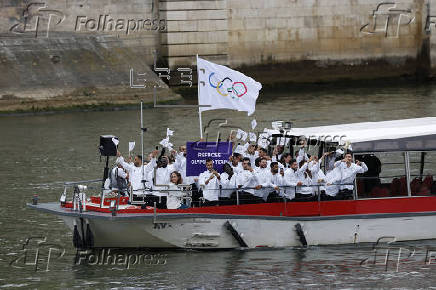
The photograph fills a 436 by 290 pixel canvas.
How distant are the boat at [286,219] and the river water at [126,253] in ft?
0.82

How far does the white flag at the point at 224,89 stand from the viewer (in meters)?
22.1

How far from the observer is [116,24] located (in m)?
50.6

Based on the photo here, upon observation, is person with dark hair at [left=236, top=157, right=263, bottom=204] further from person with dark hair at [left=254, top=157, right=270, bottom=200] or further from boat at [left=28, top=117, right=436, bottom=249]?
boat at [left=28, top=117, right=436, bottom=249]

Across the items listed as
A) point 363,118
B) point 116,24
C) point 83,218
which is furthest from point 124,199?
point 116,24

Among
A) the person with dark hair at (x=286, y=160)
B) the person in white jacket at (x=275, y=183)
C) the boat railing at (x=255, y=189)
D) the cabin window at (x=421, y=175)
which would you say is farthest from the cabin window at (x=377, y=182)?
the person in white jacket at (x=275, y=183)

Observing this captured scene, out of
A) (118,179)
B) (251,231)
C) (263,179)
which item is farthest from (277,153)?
(118,179)

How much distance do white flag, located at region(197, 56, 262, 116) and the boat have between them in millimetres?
2105

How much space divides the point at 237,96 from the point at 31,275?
532cm

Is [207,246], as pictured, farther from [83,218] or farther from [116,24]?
[116,24]

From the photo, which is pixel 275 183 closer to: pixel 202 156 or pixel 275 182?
pixel 275 182

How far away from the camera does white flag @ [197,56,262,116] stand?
871 inches

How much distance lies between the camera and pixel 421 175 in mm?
21469

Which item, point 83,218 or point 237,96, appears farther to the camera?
point 237,96

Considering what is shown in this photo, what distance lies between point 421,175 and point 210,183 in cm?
400
